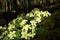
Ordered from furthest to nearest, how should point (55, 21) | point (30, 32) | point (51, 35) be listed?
point (55, 21), point (30, 32), point (51, 35)

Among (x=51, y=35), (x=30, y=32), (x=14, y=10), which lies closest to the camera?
(x=51, y=35)

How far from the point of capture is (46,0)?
7215 mm

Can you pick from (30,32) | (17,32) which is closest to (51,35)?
(30,32)

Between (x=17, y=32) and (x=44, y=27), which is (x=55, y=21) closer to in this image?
(x=44, y=27)

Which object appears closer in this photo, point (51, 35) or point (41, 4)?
point (51, 35)

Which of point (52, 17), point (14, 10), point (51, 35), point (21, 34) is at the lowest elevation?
point (51, 35)

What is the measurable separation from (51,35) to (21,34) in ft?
1.81

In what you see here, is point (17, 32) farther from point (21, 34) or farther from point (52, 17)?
point (52, 17)

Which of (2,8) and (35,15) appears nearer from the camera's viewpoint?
(35,15)

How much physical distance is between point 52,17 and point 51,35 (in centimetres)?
75

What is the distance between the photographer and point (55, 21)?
373 centimetres

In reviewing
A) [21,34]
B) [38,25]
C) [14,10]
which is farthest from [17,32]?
[14,10]

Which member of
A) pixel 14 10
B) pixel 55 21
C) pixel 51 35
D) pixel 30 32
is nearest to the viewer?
pixel 51 35

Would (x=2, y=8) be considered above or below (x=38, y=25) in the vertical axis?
above
